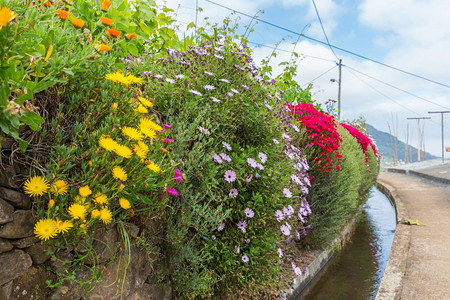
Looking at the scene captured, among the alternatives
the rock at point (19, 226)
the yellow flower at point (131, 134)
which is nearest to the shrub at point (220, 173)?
the yellow flower at point (131, 134)

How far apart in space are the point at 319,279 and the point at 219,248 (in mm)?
2813

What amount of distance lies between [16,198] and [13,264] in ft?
0.97

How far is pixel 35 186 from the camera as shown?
5.52ft

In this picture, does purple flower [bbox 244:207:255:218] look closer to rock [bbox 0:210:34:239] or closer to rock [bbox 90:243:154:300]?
rock [bbox 90:243:154:300]

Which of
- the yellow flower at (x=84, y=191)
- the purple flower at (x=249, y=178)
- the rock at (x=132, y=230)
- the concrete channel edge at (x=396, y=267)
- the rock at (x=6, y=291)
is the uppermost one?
the purple flower at (x=249, y=178)

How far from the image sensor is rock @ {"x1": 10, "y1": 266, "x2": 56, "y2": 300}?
1.73 meters

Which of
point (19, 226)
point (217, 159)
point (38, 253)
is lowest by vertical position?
point (38, 253)

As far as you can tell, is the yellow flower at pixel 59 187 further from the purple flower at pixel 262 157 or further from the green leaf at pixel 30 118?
the purple flower at pixel 262 157

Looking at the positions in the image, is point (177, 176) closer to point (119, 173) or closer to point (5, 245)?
point (119, 173)

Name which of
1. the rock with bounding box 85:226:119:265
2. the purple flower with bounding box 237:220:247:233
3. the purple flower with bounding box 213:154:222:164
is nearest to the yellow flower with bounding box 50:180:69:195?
the rock with bounding box 85:226:119:265

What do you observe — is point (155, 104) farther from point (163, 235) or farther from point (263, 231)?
point (263, 231)

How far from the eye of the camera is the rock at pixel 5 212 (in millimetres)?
1649

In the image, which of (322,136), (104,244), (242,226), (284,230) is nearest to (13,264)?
(104,244)

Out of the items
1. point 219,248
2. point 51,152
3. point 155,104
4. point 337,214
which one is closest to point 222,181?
point 219,248
